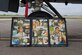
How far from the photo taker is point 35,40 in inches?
385

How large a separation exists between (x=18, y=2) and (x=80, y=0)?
7.43 ft

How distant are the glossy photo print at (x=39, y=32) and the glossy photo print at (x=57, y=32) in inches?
6.8

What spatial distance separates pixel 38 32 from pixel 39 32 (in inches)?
1.1

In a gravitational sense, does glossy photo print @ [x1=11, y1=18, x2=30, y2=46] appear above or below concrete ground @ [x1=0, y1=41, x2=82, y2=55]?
above

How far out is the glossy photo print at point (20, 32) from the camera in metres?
9.75

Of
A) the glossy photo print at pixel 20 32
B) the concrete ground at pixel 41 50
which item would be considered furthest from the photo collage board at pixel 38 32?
the concrete ground at pixel 41 50

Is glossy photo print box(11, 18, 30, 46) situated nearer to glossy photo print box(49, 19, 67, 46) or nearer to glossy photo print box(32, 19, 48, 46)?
glossy photo print box(32, 19, 48, 46)

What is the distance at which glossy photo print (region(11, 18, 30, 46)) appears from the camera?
32.0ft

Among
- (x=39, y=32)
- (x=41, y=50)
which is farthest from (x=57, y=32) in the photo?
(x=41, y=50)

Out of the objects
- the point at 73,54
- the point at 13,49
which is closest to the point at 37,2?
the point at 13,49

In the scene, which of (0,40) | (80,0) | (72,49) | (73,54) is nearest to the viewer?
(73,54)

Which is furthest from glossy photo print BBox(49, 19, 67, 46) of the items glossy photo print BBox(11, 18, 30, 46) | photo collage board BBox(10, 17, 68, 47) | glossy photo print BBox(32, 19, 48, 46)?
glossy photo print BBox(11, 18, 30, 46)

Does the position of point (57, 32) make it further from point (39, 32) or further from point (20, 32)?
point (20, 32)

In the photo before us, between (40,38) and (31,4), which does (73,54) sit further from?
(31,4)
